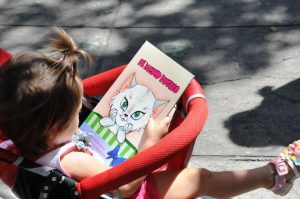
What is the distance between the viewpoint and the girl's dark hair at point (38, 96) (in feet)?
5.73

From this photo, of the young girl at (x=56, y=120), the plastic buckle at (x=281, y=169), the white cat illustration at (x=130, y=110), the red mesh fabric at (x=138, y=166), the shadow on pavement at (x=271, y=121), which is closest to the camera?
the red mesh fabric at (x=138, y=166)

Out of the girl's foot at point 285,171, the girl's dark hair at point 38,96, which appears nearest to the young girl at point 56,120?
the girl's dark hair at point 38,96

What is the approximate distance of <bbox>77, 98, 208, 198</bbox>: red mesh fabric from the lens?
65.0 inches

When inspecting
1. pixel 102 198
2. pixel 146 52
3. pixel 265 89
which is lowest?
pixel 265 89

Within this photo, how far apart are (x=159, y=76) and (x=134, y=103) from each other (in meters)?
0.14

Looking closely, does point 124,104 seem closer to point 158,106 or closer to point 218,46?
point 158,106

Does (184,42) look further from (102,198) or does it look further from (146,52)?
(102,198)

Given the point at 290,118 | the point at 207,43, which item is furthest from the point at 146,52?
the point at 207,43

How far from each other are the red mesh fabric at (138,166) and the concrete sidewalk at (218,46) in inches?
39.7

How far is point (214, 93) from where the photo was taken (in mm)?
3334

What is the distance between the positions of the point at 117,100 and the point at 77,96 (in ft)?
1.10

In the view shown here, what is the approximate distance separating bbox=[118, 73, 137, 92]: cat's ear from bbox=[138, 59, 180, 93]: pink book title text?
61 millimetres

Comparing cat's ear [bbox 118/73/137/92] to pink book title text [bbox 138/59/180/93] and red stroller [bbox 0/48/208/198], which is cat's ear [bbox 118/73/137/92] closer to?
pink book title text [bbox 138/59/180/93]

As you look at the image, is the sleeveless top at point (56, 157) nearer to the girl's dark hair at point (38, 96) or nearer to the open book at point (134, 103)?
the girl's dark hair at point (38, 96)
